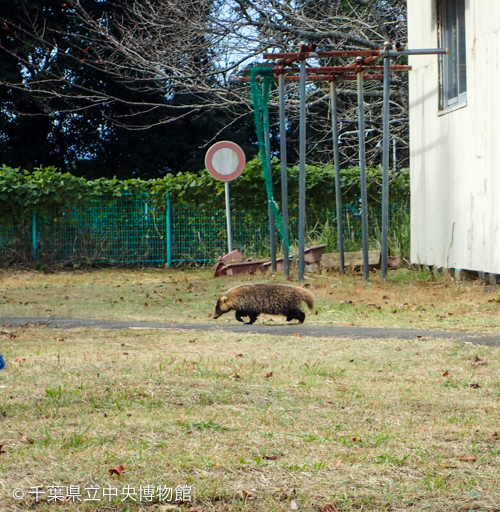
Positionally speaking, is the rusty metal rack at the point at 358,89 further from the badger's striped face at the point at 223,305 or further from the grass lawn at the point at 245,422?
the grass lawn at the point at 245,422

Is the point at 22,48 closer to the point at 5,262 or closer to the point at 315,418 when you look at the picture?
the point at 5,262

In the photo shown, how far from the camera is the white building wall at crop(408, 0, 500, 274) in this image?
12125 mm

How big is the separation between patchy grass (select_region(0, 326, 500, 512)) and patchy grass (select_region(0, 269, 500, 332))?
111 inches

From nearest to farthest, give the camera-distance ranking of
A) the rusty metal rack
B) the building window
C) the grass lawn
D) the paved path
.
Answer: the grass lawn < the paved path < the building window < the rusty metal rack

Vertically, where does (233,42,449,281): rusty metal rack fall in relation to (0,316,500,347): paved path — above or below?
above

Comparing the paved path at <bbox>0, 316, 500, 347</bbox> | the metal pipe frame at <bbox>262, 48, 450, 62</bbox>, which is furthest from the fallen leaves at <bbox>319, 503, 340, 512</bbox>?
the metal pipe frame at <bbox>262, 48, 450, 62</bbox>

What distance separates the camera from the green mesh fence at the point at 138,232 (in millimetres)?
19594

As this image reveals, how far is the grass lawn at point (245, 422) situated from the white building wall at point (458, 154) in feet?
18.5

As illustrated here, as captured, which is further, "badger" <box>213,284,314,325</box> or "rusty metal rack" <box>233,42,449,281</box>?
"rusty metal rack" <box>233,42,449,281</box>

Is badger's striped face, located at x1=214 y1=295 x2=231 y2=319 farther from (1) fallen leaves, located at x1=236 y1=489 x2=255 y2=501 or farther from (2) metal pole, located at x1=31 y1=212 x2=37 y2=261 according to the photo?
(2) metal pole, located at x1=31 y1=212 x2=37 y2=261

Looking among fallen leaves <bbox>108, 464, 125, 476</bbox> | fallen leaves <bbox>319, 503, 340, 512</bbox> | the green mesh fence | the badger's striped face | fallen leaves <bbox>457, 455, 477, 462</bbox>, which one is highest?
the green mesh fence

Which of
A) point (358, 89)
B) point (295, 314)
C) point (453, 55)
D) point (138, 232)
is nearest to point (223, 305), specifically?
point (295, 314)

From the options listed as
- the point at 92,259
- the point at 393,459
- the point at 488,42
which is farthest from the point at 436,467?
the point at 92,259

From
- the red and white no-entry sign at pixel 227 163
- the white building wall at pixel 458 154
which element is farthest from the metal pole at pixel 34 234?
the white building wall at pixel 458 154
